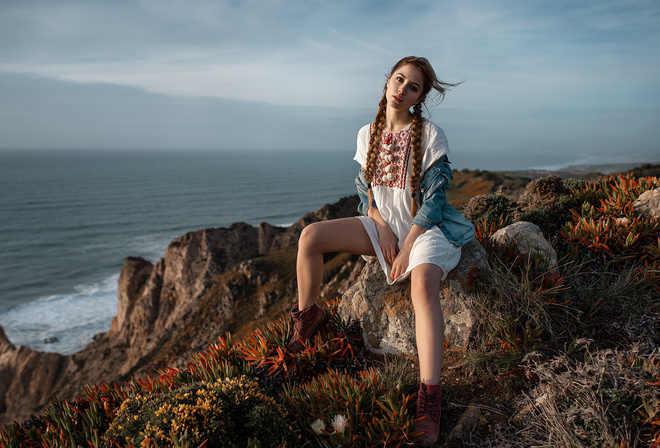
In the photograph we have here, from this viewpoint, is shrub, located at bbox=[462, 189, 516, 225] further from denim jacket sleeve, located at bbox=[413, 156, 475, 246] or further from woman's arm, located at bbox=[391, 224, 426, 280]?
woman's arm, located at bbox=[391, 224, 426, 280]

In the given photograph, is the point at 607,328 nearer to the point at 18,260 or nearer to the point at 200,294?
the point at 200,294

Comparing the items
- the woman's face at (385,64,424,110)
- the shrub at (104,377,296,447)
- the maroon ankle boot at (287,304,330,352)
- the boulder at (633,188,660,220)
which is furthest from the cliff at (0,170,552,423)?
the shrub at (104,377,296,447)

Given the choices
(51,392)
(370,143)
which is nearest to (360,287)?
(370,143)

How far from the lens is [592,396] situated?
2.96 m

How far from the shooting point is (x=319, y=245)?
400 cm

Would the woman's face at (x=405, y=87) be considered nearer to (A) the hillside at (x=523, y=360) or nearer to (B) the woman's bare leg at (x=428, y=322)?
(B) the woman's bare leg at (x=428, y=322)

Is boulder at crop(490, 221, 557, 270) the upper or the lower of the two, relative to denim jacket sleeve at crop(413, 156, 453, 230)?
lower

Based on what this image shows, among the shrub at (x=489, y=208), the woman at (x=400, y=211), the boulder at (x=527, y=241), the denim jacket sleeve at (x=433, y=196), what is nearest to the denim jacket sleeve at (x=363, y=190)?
the woman at (x=400, y=211)

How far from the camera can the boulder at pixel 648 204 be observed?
601cm

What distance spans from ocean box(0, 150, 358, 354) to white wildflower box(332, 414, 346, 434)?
1056 inches

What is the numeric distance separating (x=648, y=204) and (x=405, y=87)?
181 inches

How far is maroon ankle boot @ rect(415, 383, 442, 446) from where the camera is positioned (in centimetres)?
306

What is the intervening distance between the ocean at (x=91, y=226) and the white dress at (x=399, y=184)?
2647 centimetres

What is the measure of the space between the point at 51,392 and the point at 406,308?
Answer: 1908cm
